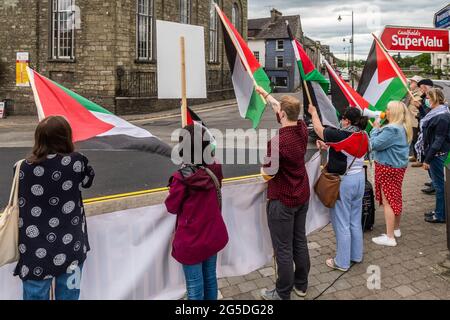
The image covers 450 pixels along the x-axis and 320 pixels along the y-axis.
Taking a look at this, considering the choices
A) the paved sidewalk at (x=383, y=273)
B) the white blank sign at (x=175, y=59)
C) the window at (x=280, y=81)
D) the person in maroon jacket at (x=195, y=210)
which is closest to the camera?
the person in maroon jacket at (x=195, y=210)

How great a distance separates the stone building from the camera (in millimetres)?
23766

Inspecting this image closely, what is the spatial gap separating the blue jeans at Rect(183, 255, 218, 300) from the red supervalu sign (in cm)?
607

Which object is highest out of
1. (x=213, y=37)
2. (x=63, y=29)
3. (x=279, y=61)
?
(x=279, y=61)

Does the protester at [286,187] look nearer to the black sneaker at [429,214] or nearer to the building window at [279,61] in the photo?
the black sneaker at [429,214]

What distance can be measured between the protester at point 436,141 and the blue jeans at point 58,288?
16.7ft

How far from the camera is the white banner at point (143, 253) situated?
3.53m

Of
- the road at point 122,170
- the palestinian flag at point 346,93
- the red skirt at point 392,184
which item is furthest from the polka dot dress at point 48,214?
the road at point 122,170

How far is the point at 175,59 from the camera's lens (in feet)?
13.4

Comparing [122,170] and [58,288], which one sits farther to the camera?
[122,170]

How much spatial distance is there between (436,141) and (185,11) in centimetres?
2846

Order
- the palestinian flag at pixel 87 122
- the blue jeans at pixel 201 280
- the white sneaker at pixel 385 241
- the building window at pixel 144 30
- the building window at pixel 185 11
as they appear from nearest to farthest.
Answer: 1. the blue jeans at pixel 201 280
2. the palestinian flag at pixel 87 122
3. the white sneaker at pixel 385 241
4. the building window at pixel 144 30
5. the building window at pixel 185 11

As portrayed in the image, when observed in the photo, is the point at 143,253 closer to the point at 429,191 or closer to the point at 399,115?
the point at 399,115

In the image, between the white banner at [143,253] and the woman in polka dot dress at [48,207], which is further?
the white banner at [143,253]

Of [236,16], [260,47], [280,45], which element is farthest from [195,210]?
[260,47]
